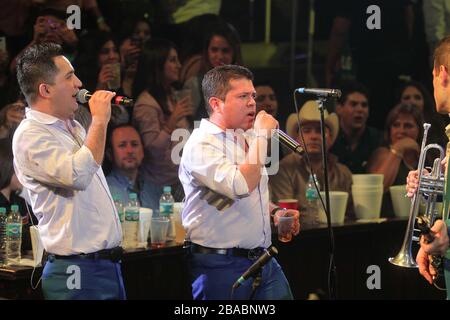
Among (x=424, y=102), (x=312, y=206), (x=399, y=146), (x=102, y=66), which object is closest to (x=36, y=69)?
(x=102, y=66)

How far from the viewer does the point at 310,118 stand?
281 inches

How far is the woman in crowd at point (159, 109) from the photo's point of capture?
6.27 m

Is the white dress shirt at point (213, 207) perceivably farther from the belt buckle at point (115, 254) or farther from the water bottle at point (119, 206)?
the water bottle at point (119, 206)

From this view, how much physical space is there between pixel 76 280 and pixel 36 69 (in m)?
1.09

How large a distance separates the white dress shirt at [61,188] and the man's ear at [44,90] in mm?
95

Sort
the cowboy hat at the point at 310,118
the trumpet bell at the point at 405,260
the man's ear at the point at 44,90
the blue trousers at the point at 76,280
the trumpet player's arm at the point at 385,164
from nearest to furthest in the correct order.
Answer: the blue trousers at the point at 76,280 → the man's ear at the point at 44,90 → the trumpet bell at the point at 405,260 → the cowboy hat at the point at 310,118 → the trumpet player's arm at the point at 385,164

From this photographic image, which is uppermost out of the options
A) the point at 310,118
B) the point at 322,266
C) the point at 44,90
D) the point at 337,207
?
the point at 44,90

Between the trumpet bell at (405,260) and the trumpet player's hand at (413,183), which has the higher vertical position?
the trumpet player's hand at (413,183)

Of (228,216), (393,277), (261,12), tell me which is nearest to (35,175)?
(228,216)

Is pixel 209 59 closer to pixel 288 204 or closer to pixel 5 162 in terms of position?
pixel 288 204

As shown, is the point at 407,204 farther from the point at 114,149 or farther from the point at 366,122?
the point at 114,149

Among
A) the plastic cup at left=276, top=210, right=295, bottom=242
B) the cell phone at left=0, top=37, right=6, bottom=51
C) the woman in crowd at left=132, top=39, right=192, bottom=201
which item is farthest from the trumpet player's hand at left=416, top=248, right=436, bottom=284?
the cell phone at left=0, top=37, right=6, bottom=51

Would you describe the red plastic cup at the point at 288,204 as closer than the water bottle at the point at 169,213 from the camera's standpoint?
No

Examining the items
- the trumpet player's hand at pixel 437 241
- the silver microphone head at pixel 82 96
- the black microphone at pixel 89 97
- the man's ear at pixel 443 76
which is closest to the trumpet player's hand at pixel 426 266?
the trumpet player's hand at pixel 437 241
